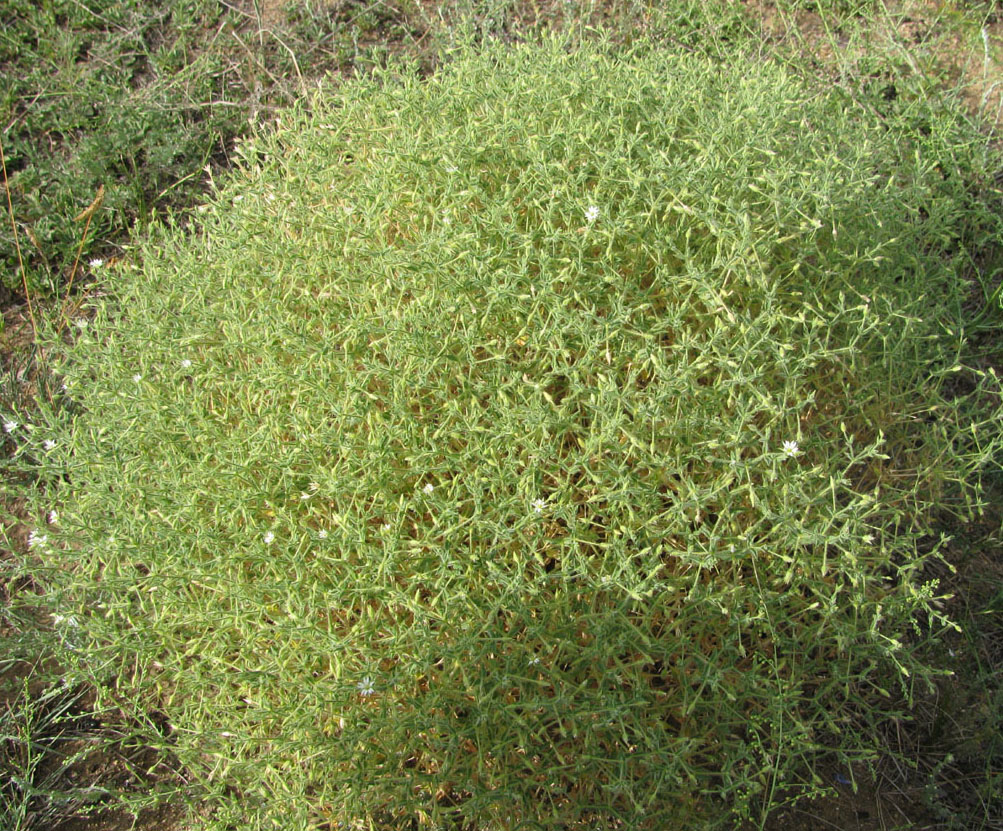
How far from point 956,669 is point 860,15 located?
3276mm

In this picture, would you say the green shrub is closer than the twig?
Yes

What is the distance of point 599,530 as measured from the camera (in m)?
2.52

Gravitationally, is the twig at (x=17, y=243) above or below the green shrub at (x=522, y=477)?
above

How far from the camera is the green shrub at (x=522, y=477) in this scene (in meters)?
2.18

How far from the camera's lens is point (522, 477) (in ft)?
7.25

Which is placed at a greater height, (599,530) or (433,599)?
(433,599)

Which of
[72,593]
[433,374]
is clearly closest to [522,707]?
[433,374]

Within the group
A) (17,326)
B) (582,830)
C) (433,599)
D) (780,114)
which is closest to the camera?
(433,599)

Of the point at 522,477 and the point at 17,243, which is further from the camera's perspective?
the point at 17,243

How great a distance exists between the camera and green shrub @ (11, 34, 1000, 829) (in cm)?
218

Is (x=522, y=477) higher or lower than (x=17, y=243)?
lower

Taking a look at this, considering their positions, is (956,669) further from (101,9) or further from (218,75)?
(101,9)

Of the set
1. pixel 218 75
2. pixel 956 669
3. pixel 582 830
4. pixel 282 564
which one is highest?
pixel 218 75

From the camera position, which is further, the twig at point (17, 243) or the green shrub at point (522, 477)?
the twig at point (17, 243)
